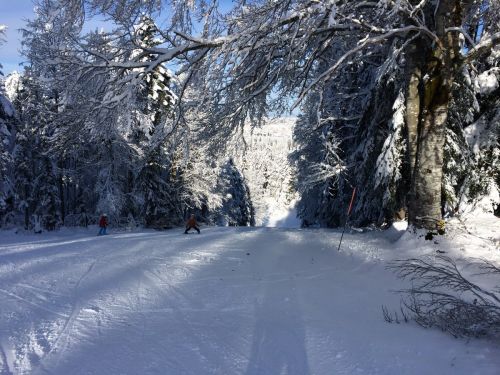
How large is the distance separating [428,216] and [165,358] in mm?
6158

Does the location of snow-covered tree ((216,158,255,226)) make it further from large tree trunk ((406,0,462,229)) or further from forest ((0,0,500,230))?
large tree trunk ((406,0,462,229))

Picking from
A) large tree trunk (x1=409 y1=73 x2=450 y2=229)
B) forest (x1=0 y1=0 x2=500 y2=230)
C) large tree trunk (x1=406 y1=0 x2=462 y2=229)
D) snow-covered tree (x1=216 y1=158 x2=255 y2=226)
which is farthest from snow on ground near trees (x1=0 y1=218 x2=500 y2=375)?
snow-covered tree (x1=216 y1=158 x2=255 y2=226)

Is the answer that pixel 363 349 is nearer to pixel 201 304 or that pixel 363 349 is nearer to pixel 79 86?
Answer: pixel 201 304

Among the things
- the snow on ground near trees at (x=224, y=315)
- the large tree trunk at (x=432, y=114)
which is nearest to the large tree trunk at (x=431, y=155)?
the large tree trunk at (x=432, y=114)

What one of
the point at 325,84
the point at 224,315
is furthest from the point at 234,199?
the point at 224,315

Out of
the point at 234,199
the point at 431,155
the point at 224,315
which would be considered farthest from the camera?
the point at 234,199

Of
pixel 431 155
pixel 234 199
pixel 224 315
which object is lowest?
pixel 224 315

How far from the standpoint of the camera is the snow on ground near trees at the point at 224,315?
11.5 ft

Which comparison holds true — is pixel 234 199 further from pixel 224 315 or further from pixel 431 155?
pixel 224 315

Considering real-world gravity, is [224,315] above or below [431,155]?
below

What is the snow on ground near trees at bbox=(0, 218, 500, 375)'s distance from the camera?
350cm

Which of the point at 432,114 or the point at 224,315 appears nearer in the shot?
the point at 224,315

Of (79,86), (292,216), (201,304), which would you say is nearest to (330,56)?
(79,86)

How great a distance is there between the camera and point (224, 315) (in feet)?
15.7
